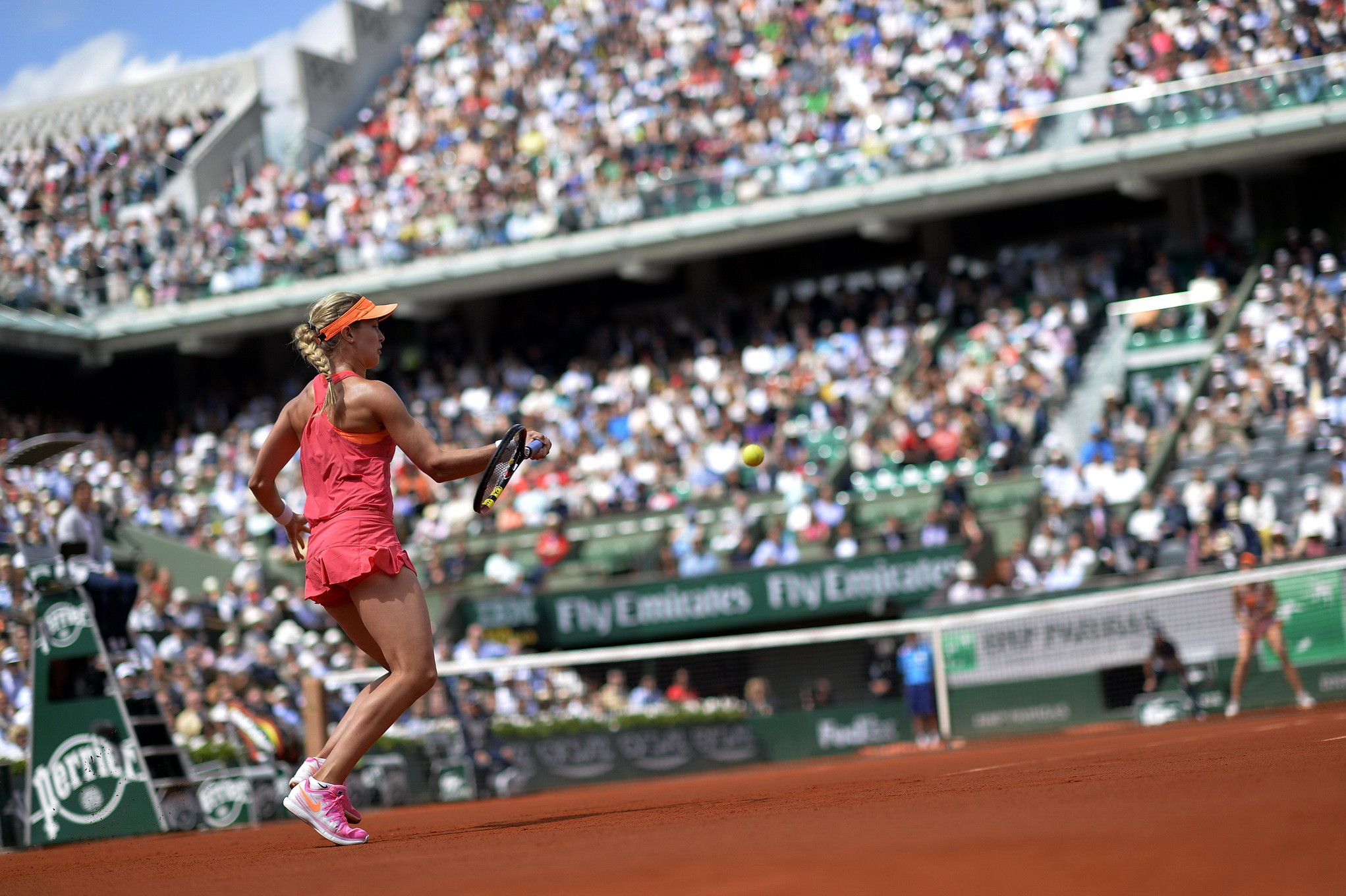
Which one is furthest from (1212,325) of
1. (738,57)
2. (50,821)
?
(50,821)

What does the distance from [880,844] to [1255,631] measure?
12.4 meters

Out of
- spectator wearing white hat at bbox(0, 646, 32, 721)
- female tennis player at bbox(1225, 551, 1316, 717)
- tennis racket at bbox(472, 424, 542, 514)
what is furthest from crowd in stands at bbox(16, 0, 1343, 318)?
tennis racket at bbox(472, 424, 542, 514)

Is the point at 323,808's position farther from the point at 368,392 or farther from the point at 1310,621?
the point at 1310,621

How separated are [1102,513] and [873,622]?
366cm

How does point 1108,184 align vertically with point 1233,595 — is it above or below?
above

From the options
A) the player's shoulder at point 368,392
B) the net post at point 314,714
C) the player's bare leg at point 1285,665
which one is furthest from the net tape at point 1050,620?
the player's shoulder at point 368,392

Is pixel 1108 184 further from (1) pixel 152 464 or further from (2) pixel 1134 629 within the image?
(1) pixel 152 464

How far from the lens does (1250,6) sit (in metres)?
23.6

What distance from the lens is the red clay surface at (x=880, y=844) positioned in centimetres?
359

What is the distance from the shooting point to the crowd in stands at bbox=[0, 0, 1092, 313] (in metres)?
25.6

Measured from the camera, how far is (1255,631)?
1564 centimetres

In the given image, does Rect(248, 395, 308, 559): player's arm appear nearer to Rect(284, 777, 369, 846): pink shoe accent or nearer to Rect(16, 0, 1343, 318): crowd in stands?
Rect(284, 777, 369, 846): pink shoe accent

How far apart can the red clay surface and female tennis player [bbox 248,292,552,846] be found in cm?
38

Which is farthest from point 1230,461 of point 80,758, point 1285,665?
point 80,758
